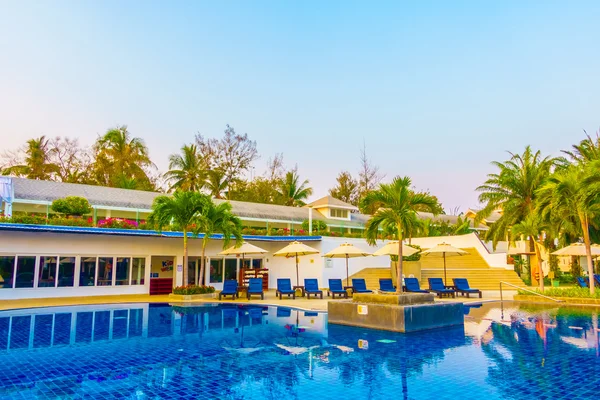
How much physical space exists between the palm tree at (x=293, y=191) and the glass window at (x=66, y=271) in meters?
26.4

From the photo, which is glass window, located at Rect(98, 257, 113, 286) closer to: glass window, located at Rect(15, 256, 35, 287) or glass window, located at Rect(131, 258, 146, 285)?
glass window, located at Rect(131, 258, 146, 285)

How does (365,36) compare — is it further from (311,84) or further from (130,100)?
(130,100)

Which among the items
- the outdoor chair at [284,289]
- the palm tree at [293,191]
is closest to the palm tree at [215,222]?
the outdoor chair at [284,289]

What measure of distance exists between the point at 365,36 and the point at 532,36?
690 centimetres

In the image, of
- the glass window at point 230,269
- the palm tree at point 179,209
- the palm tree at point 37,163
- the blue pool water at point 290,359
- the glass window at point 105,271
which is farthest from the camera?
the palm tree at point 37,163

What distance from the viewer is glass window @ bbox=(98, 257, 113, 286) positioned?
21562mm

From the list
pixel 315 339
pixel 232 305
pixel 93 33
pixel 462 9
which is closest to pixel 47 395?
pixel 315 339

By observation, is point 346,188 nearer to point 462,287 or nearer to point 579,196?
point 462,287

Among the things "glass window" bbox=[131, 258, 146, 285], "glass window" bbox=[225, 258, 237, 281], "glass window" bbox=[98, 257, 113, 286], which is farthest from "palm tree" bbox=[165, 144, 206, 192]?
"glass window" bbox=[98, 257, 113, 286]

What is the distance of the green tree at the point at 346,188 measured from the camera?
53469mm

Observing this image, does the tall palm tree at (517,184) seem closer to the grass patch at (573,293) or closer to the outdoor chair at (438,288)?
the grass patch at (573,293)

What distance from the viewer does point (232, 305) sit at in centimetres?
1741

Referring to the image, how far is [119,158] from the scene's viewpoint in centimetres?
4000

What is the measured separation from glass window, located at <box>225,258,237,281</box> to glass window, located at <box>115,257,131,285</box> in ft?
19.5
